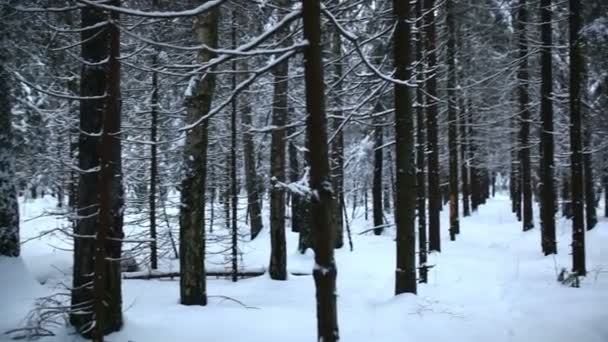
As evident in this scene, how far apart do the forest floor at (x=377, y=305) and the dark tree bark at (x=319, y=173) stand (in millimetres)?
2605

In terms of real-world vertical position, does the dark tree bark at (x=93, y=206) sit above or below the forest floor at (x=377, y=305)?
above

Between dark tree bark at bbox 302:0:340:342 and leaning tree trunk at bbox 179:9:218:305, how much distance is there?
4250 millimetres

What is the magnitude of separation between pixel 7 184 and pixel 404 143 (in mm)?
9149

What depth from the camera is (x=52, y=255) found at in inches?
547

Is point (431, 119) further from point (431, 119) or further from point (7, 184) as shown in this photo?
point (7, 184)

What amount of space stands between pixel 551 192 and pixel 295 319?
9287mm

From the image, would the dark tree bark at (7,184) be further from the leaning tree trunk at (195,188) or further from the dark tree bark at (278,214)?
the dark tree bark at (278,214)

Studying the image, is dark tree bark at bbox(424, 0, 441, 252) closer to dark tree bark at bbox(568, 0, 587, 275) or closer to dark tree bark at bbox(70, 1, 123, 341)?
dark tree bark at bbox(568, 0, 587, 275)

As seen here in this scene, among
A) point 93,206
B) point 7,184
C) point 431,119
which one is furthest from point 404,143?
point 7,184

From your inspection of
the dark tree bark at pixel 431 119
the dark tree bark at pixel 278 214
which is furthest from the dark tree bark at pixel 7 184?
the dark tree bark at pixel 431 119

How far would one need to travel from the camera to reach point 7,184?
1060 cm

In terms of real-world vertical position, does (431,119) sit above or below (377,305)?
above

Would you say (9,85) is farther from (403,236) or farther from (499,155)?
(499,155)

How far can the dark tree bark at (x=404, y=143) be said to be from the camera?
7676 millimetres
